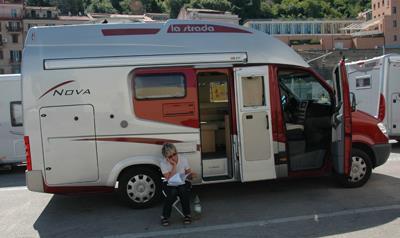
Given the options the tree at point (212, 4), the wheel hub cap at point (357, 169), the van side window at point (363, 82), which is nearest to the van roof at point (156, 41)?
the wheel hub cap at point (357, 169)

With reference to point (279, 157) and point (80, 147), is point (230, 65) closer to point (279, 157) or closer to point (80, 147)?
point (279, 157)

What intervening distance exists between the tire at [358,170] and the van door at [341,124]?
0.48 meters

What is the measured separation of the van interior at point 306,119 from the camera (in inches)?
310

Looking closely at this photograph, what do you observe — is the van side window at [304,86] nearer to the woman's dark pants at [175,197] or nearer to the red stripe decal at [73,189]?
the woman's dark pants at [175,197]

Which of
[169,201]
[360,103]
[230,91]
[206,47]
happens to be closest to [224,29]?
[206,47]

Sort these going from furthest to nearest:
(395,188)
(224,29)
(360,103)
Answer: (360,103)
(395,188)
(224,29)

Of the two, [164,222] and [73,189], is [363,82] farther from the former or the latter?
[73,189]

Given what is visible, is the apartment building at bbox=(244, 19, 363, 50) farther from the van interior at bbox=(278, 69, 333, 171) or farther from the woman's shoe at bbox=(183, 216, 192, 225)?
the woman's shoe at bbox=(183, 216, 192, 225)

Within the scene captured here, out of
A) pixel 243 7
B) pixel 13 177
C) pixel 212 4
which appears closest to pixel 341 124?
pixel 13 177

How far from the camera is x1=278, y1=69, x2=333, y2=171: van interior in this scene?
7871mm

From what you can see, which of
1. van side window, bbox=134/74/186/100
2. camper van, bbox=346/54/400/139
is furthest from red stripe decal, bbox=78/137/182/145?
camper van, bbox=346/54/400/139

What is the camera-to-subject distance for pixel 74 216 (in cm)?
709

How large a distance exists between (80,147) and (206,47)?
2.38 metres

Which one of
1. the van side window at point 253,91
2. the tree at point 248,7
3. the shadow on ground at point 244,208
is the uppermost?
the tree at point 248,7
